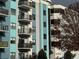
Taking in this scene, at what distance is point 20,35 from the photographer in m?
75.0

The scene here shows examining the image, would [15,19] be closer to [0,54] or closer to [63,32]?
[0,54]

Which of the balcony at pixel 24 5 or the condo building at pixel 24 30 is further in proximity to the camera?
the balcony at pixel 24 5

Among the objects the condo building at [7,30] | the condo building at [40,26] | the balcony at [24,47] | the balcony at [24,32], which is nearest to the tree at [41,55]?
the condo building at [40,26]

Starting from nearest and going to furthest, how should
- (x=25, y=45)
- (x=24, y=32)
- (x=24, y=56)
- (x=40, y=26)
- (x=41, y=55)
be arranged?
(x=25, y=45), (x=24, y=56), (x=24, y=32), (x=41, y=55), (x=40, y=26)

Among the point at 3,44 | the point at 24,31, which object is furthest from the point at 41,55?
the point at 3,44

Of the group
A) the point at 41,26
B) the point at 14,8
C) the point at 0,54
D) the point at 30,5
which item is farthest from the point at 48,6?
the point at 0,54

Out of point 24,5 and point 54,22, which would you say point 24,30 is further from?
point 54,22

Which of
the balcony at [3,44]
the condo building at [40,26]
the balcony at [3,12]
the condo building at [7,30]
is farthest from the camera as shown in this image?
the condo building at [40,26]

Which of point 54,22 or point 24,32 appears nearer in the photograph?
point 24,32

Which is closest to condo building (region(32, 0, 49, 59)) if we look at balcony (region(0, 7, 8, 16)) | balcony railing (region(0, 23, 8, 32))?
balcony railing (region(0, 23, 8, 32))

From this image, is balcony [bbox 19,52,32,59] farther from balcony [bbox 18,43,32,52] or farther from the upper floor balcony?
the upper floor balcony

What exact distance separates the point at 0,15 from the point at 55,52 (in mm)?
29349

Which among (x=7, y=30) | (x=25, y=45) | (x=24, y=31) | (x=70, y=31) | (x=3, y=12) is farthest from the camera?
(x=24, y=31)

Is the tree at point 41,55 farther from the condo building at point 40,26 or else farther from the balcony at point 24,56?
the condo building at point 40,26
